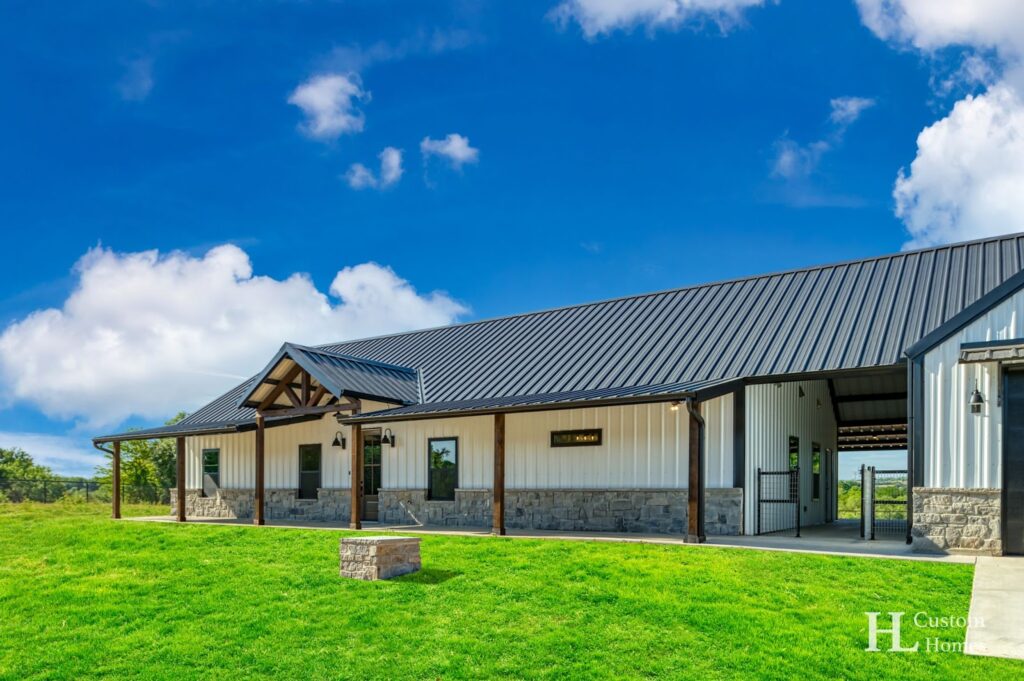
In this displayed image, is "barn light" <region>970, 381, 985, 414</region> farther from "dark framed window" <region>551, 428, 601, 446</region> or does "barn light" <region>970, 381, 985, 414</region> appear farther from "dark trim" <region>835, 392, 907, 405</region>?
"dark trim" <region>835, 392, 907, 405</region>

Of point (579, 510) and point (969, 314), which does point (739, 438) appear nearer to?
point (579, 510)

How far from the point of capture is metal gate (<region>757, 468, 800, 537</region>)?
55.1ft

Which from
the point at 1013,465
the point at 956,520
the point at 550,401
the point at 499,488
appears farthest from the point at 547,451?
the point at 1013,465

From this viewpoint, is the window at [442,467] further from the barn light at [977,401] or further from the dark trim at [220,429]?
the barn light at [977,401]

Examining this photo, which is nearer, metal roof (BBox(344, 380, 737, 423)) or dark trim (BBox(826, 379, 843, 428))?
metal roof (BBox(344, 380, 737, 423))

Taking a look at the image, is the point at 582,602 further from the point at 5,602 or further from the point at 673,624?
the point at 5,602

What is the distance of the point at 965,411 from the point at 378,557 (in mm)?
9098

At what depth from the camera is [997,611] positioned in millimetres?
9711

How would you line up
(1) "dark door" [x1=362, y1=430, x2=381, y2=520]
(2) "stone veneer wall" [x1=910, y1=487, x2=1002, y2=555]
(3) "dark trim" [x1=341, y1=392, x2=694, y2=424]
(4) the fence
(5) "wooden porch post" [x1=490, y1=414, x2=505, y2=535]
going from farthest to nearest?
(4) the fence
(1) "dark door" [x1=362, y1=430, x2=381, y2=520]
(5) "wooden porch post" [x1=490, y1=414, x2=505, y2=535]
(3) "dark trim" [x1=341, y1=392, x2=694, y2=424]
(2) "stone veneer wall" [x1=910, y1=487, x2=1002, y2=555]

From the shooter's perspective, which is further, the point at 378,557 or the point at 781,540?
the point at 781,540

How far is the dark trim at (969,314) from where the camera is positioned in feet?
44.2

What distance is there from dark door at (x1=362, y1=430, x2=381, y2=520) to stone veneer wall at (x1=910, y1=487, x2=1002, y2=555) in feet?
40.1

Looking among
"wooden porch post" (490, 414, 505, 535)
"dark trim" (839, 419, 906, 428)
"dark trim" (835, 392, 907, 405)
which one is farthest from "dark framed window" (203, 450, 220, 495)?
"dark trim" (839, 419, 906, 428)

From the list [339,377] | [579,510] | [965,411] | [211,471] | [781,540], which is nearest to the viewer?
[965,411]
